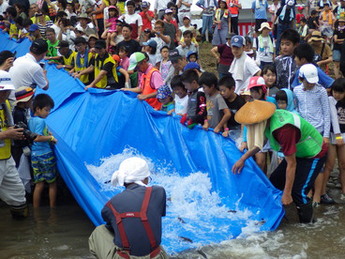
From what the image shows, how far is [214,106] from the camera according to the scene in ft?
20.2

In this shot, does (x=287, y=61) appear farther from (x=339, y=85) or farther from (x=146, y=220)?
(x=146, y=220)

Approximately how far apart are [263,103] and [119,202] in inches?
→ 81.3

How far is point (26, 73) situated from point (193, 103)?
230 cm

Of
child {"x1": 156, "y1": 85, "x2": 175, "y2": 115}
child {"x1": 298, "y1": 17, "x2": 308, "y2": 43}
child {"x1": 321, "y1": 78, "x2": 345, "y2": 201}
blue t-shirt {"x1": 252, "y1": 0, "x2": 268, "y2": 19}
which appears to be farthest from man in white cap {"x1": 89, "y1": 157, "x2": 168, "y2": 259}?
blue t-shirt {"x1": 252, "y1": 0, "x2": 268, "y2": 19}

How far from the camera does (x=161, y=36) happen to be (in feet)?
36.2

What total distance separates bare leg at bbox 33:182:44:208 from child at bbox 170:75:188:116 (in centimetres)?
198

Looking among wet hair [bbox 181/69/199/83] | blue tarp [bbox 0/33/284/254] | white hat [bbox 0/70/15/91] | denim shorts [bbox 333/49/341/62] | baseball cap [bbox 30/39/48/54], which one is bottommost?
blue tarp [bbox 0/33/284/254]

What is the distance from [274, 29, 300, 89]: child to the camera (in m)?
6.82

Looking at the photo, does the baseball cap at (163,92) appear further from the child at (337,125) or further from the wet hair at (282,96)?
the child at (337,125)

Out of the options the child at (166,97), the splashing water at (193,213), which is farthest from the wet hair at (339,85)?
the child at (166,97)

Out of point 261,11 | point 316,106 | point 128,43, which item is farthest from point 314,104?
point 261,11

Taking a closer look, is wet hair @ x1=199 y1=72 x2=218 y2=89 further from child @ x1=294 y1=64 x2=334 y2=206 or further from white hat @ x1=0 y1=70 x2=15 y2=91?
white hat @ x1=0 y1=70 x2=15 y2=91

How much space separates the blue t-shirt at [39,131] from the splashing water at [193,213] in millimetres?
861

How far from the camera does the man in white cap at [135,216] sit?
381cm
